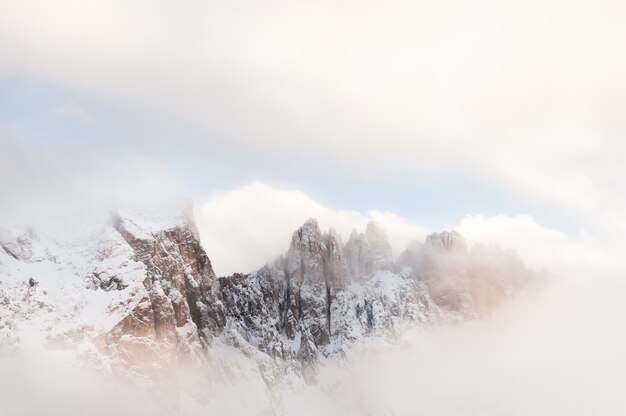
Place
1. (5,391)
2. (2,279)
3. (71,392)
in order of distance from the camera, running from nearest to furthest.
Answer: (5,391) → (71,392) → (2,279)

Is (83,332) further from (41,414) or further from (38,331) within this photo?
(41,414)

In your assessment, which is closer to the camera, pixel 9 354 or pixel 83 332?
pixel 9 354

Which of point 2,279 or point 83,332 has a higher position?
point 2,279

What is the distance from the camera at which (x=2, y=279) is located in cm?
19738

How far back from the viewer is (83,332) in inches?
7859

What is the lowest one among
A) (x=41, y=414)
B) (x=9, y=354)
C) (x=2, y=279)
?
(x=41, y=414)

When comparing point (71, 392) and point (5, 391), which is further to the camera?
point (71, 392)

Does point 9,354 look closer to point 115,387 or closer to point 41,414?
point 41,414

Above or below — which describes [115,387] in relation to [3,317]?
below

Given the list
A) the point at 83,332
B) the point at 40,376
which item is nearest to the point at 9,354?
the point at 40,376

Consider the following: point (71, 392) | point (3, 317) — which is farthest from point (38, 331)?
point (71, 392)

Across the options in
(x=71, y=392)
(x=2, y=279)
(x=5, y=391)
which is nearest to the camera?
(x=5, y=391)

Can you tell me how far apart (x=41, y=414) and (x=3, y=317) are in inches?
1314

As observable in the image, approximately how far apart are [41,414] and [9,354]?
21551mm
